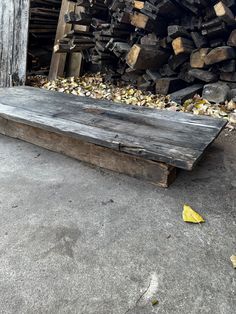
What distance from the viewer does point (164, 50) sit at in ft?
10.3

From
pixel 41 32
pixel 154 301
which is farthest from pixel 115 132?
pixel 41 32

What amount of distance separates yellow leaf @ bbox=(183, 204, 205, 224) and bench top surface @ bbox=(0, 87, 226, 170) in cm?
25

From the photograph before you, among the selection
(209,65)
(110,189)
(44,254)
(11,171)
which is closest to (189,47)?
(209,65)

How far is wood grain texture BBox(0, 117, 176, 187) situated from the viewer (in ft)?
5.31

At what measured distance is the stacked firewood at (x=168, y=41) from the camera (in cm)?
269

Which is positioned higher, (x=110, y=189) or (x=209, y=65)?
(x=209, y=65)

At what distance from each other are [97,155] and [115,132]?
21 cm

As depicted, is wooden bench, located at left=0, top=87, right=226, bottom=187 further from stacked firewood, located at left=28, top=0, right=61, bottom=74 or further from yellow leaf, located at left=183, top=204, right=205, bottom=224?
stacked firewood, located at left=28, top=0, right=61, bottom=74

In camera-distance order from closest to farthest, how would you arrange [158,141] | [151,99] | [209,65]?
[158,141] → [209,65] → [151,99]

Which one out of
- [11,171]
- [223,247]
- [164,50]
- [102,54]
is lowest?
[11,171]

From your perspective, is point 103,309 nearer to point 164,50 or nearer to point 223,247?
point 223,247

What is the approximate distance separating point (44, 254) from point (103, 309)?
1.19 ft

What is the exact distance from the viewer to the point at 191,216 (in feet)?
4.66

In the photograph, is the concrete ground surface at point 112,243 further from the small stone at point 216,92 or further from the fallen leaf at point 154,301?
the small stone at point 216,92
